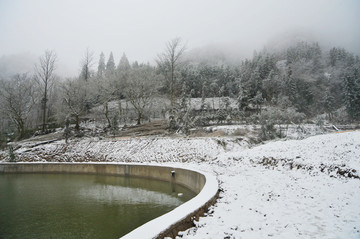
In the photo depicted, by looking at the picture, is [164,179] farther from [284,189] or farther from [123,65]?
[123,65]

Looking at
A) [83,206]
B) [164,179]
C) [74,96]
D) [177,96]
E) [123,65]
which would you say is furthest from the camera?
[123,65]

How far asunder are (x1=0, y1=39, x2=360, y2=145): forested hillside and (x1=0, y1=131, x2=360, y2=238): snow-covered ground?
886 cm

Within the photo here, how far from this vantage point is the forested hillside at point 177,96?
28.8 meters

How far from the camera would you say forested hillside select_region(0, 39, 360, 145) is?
28844mm

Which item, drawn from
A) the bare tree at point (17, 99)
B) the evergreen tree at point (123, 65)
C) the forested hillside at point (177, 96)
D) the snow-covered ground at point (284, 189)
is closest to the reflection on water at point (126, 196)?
the snow-covered ground at point (284, 189)

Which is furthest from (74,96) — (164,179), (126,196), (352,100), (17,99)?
(352,100)

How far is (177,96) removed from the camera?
5334cm

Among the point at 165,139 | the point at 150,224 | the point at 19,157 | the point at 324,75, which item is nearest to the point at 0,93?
the point at 19,157

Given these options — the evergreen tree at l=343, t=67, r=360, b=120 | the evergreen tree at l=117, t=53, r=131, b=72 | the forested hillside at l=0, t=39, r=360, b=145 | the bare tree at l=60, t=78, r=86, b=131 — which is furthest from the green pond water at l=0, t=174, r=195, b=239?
the evergreen tree at l=343, t=67, r=360, b=120

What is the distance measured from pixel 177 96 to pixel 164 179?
40839 millimetres

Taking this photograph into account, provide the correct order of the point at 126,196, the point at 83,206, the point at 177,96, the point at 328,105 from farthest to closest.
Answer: the point at 177,96 < the point at 328,105 < the point at 126,196 < the point at 83,206

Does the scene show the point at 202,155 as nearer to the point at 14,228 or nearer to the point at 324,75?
the point at 14,228

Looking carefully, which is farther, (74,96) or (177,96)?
(177,96)

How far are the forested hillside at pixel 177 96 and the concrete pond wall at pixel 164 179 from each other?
7.10 meters
